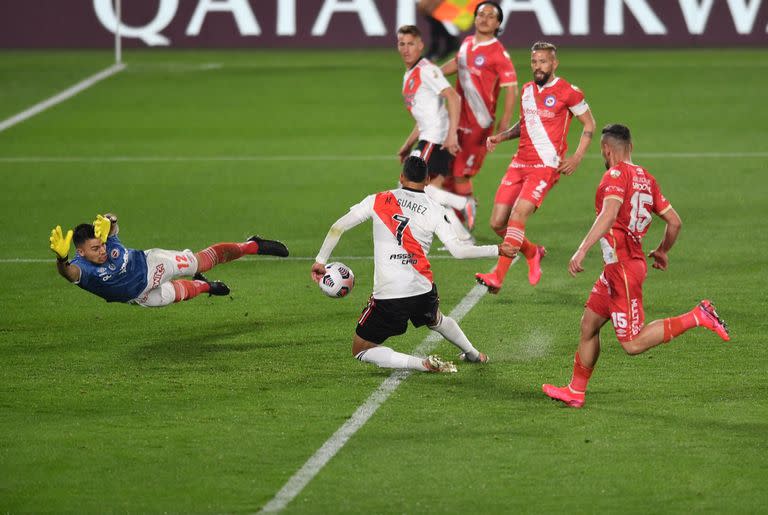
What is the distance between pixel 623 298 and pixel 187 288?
4067mm

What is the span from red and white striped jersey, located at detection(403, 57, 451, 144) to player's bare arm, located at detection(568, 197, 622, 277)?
6.10 meters

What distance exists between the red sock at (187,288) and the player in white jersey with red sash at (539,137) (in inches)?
103

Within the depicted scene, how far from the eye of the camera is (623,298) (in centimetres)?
916

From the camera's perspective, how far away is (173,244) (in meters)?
15.6

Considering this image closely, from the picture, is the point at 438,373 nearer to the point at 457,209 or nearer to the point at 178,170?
the point at 457,209

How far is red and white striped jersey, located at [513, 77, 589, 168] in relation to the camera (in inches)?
500

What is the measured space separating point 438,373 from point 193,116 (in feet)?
51.3

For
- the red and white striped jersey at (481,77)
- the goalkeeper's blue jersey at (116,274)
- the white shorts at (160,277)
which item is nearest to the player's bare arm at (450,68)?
the red and white striped jersey at (481,77)

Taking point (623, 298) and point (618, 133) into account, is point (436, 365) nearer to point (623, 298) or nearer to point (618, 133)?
point (623, 298)

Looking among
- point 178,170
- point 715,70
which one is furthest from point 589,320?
point 715,70

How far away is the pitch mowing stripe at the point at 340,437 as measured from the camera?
779 cm

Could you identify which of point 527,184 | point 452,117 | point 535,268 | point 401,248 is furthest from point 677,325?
point 452,117

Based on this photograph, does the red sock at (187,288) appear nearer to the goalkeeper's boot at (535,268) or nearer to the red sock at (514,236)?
the red sock at (514,236)

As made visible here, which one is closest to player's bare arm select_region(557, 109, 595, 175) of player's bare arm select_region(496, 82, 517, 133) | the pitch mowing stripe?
player's bare arm select_region(496, 82, 517, 133)
